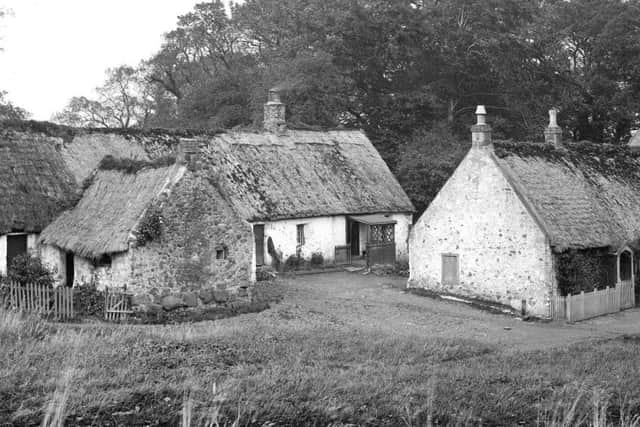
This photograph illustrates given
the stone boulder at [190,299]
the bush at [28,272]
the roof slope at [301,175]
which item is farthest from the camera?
the roof slope at [301,175]

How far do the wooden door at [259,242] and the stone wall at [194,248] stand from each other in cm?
929

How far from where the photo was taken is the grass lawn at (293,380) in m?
10.6

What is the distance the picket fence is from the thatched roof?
11.9m

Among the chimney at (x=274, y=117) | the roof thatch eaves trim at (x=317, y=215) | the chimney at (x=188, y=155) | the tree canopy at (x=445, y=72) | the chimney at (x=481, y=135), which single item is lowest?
the roof thatch eaves trim at (x=317, y=215)

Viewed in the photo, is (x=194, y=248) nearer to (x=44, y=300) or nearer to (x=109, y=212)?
(x=109, y=212)

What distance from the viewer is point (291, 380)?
12141 millimetres

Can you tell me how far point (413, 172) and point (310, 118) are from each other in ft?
29.4

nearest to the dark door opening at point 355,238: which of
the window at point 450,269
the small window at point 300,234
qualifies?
the small window at point 300,234

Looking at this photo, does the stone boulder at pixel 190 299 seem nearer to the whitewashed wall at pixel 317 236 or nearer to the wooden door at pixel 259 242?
the wooden door at pixel 259 242

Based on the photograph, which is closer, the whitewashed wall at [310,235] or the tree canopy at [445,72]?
the whitewashed wall at [310,235]

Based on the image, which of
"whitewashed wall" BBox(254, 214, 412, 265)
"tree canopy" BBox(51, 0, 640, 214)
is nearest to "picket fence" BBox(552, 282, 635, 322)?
"whitewashed wall" BBox(254, 214, 412, 265)

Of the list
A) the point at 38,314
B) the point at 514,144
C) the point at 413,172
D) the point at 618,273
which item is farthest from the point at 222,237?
the point at 413,172

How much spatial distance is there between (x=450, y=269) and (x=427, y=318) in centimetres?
440

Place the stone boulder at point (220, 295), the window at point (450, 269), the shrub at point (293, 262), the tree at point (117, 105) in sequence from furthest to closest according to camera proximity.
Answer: the tree at point (117, 105), the shrub at point (293, 262), the window at point (450, 269), the stone boulder at point (220, 295)
